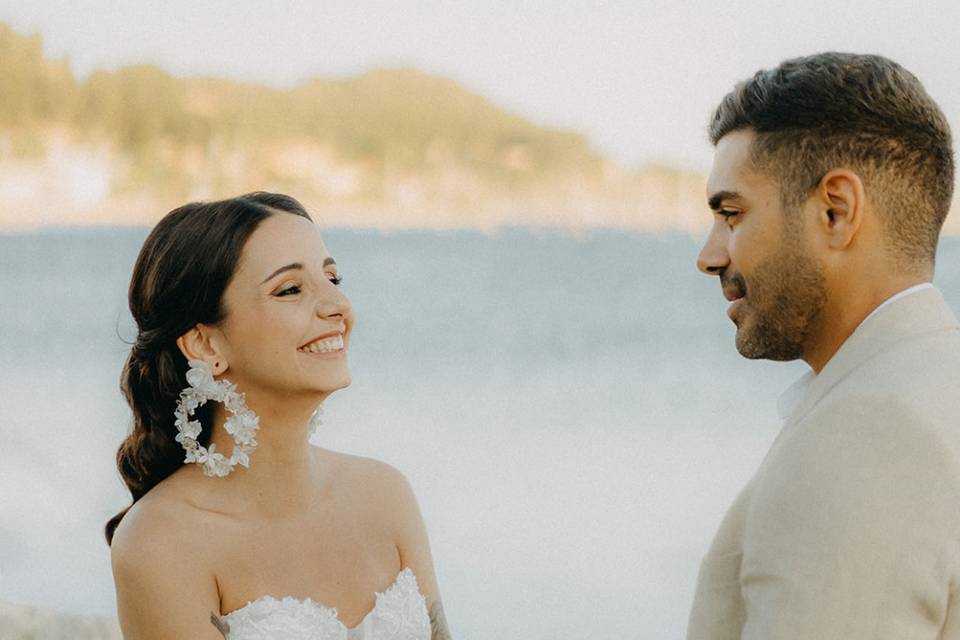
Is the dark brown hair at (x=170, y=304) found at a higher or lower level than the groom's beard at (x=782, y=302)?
lower

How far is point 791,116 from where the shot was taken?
2.14 metres

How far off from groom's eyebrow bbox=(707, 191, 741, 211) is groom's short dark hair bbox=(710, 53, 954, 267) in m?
0.07

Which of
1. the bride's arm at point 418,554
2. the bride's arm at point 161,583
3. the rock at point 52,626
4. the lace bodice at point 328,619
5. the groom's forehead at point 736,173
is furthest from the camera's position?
the rock at point 52,626

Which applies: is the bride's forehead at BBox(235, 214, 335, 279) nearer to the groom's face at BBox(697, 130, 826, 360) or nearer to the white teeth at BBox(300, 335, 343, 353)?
the white teeth at BBox(300, 335, 343, 353)

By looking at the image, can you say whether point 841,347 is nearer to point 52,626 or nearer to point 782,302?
point 782,302

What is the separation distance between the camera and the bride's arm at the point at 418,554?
3645 millimetres

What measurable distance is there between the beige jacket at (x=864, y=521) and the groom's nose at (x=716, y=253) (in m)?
0.37

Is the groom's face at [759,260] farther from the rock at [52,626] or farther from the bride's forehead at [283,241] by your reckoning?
the rock at [52,626]

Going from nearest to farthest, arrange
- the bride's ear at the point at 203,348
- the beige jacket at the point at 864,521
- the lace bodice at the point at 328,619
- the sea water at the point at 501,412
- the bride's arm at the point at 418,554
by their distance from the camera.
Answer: the beige jacket at the point at 864,521 → the lace bodice at the point at 328,619 → the bride's ear at the point at 203,348 → the bride's arm at the point at 418,554 → the sea water at the point at 501,412

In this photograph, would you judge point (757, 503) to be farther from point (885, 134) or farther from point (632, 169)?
point (632, 169)

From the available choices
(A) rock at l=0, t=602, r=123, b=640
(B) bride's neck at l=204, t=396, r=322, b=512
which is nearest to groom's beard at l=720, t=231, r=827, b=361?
(B) bride's neck at l=204, t=396, r=322, b=512

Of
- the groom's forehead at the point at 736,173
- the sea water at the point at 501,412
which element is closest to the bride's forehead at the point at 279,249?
the groom's forehead at the point at 736,173

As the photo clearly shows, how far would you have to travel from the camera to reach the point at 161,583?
10.3 ft

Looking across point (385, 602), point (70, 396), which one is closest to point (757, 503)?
point (385, 602)
